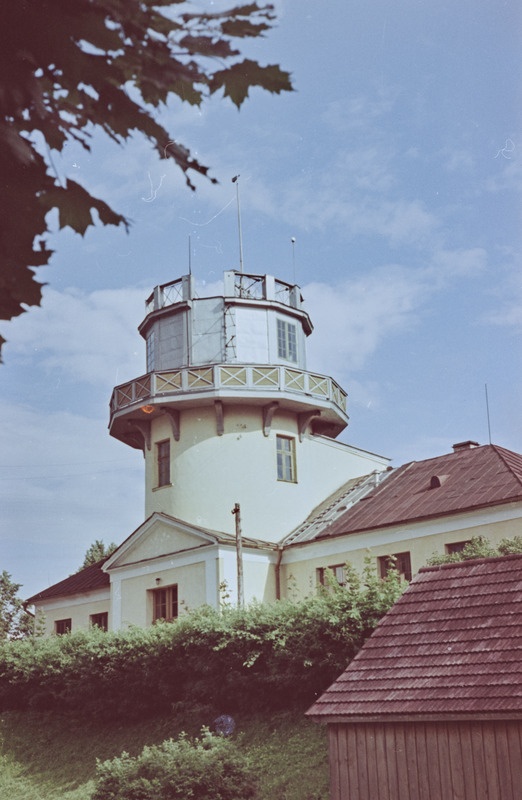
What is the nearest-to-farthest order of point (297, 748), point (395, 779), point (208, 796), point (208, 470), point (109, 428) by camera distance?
point (395, 779), point (208, 796), point (297, 748), point (208, 470), point (109, 428)

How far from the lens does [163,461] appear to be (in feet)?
128

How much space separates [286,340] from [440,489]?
1051 cm

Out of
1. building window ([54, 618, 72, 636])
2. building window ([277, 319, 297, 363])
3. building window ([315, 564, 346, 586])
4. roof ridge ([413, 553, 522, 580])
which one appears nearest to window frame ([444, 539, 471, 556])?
building window ([315, 564, 346, 586])

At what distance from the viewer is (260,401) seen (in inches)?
1480

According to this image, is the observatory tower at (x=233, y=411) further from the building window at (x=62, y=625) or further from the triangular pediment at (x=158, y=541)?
the building window at (x=62, y=625)

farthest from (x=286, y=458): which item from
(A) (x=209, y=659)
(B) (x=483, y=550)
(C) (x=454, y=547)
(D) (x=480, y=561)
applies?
(D) (x=480, y=561)

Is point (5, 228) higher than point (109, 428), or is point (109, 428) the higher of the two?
point (109, 428)

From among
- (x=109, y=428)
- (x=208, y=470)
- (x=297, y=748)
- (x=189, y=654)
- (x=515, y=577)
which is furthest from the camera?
(x=109, y=428)

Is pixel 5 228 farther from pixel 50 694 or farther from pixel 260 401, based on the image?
pixel 260 401

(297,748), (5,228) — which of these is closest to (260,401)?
(297,748)

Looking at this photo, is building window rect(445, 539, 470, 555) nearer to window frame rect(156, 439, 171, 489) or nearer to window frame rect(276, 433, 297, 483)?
window frame rect(276, 433, 297, 483)

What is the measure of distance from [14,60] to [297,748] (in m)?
20.4

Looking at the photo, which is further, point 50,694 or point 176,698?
point 50,694

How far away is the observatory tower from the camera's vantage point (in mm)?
37062
